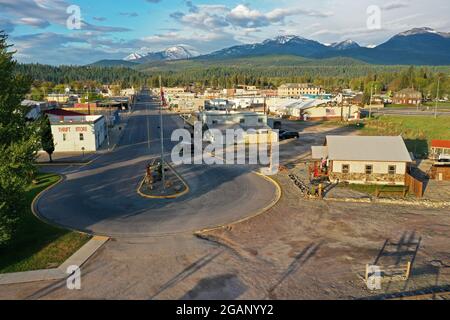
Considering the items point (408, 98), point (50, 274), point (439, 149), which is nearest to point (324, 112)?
point (439, 149)

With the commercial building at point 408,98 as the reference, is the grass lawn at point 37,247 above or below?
below

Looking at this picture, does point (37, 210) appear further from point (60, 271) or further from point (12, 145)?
point (60, 271)

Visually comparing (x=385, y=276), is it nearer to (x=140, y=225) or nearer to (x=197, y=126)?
(x=140, y=225)

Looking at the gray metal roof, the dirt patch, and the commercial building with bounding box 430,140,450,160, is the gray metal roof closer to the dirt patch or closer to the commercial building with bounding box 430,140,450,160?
the dirt patch

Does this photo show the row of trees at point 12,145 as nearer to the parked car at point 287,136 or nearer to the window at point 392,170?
the window at point 392,170

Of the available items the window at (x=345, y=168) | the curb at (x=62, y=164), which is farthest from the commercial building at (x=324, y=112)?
the curb at (x=62, y=164)
